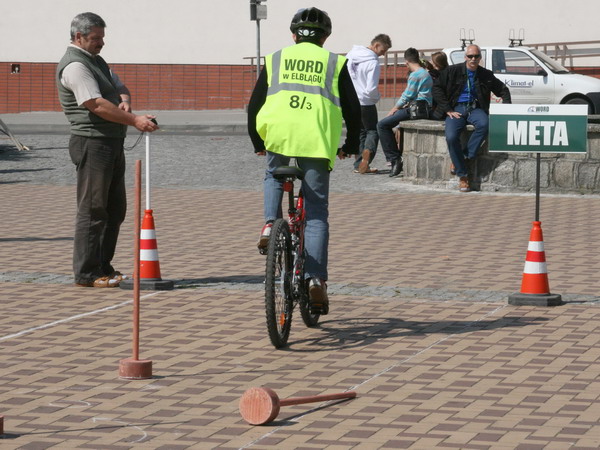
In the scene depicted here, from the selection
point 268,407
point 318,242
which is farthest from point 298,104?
point 268,407

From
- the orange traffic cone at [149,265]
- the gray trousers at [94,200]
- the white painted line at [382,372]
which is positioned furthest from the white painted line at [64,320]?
the white painted line at [382,372]

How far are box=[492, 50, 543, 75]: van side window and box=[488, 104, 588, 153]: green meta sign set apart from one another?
1817 cm

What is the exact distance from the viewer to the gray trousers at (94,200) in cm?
985

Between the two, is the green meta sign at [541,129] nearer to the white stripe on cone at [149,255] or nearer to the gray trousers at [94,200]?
the white stripe on cone at [149,255]

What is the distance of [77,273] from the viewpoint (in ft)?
32.3

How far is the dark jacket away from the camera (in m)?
16.2

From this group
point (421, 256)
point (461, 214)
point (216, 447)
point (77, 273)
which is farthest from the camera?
point (461, 214)

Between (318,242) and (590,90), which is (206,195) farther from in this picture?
(590,90)

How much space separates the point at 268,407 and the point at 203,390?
81 cm

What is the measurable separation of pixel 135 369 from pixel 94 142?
3085mm

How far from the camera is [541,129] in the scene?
977 centimetres

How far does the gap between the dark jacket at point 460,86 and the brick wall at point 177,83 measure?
17.8 metres

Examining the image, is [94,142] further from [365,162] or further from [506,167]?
[365,162]

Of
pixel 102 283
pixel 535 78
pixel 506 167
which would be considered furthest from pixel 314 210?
pixel 535 78
